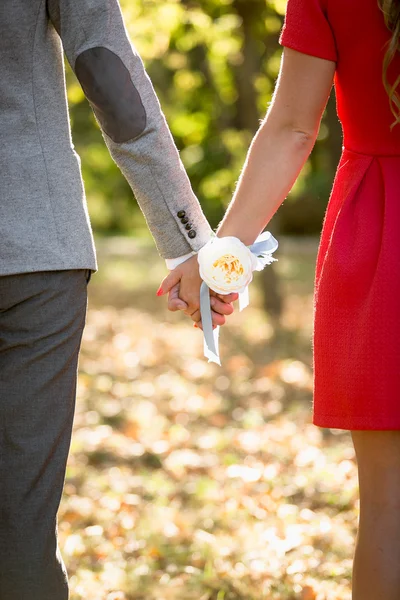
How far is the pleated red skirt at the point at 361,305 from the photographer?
2141 mm

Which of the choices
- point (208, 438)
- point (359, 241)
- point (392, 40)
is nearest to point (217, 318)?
point (359, 241)

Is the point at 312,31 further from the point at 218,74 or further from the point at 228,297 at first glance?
the point at 218,74

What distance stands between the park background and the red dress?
4.70 ft

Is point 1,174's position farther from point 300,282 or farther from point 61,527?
point 300,282

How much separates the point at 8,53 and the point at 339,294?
925 mm

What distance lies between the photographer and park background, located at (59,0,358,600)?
3723 millimetres

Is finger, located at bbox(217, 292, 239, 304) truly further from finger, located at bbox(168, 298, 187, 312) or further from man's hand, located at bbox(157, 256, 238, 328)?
finger, located at bbox(168, 298, 187, 312)

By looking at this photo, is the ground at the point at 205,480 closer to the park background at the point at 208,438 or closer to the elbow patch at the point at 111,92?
the park background at the point at 208,438

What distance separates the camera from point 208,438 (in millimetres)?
5781

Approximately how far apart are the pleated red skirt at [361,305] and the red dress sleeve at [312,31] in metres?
0.25

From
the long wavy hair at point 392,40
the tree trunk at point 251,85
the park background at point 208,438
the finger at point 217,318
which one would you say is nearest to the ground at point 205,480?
the park background at point 208,438

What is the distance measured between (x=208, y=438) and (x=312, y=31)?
3.81 metres

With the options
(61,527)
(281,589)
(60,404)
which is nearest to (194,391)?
(61,527)

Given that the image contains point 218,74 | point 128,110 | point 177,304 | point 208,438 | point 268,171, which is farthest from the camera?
point 218,74
